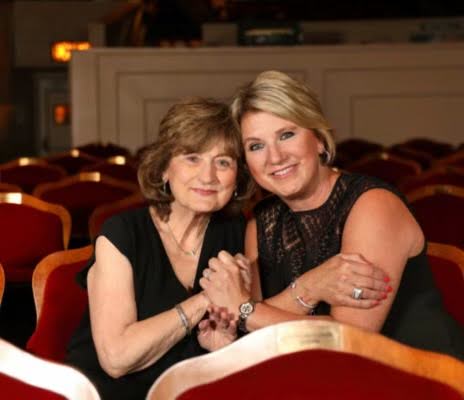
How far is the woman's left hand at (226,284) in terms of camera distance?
2355mm

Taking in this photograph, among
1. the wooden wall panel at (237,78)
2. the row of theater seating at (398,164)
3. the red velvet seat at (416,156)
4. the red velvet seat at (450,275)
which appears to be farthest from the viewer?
the wooden wall panel at (237,78)

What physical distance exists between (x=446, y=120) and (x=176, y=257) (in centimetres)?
907

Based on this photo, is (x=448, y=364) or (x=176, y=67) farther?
(x=176, y=67)

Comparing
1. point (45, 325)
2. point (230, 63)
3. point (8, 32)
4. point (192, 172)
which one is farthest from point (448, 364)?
point (8, 32)

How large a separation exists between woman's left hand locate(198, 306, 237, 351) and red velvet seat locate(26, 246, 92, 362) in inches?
16.4

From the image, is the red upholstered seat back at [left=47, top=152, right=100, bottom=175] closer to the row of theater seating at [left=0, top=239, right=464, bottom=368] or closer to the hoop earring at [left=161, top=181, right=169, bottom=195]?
the row of theater seating at [left=0, top=239, right=464, bottom=368]

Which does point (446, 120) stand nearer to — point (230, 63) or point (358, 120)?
point (358, 120)

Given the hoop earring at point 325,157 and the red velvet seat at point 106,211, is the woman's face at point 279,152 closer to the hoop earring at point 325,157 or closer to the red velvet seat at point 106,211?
the hoop earring at point 325,157

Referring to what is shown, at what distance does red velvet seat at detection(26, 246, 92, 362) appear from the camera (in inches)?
105

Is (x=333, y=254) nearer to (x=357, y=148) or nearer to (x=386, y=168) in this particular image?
(x=386, y=168)

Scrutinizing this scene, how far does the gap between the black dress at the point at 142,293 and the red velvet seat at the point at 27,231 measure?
1.84 m

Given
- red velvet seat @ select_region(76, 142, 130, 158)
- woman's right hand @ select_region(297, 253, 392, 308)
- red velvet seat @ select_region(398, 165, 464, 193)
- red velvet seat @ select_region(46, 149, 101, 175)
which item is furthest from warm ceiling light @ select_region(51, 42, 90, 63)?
woman's right hand @ select_region(297, 253, 392, 308)

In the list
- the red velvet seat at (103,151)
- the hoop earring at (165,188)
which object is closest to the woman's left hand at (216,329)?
the hoop earring at (165,188)

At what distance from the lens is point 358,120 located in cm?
1134
